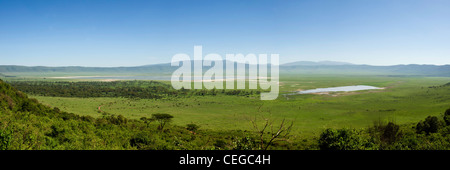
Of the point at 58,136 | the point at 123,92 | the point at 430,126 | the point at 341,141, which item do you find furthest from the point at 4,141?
the point at 123,92

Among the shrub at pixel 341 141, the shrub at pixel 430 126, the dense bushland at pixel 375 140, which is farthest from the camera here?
the shrub at pixel 430 126

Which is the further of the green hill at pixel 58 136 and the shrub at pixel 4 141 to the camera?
the green hill at pixel 58 136

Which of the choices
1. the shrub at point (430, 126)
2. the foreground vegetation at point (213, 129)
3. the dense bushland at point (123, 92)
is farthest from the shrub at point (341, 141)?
the dense bushland at point (123, 92)

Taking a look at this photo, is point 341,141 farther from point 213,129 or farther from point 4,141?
point 4,141

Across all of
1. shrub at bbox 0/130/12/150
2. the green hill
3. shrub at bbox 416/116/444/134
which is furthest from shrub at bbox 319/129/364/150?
Answer: shrub at bbox 0/130/12/150

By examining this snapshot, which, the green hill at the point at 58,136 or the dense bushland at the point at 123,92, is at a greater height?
the green hill at the point at 58,136

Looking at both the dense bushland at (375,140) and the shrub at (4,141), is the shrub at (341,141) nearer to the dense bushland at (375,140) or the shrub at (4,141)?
the dense bushland at (375,140)

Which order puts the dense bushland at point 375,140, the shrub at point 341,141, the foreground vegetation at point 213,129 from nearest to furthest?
the foreground vegetation at point 213,129 < the dense bushland at point 375,140 < the shrub at point 341,141

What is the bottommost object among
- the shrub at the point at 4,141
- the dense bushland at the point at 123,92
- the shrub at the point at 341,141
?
the dense bushland at the point at 123,92
